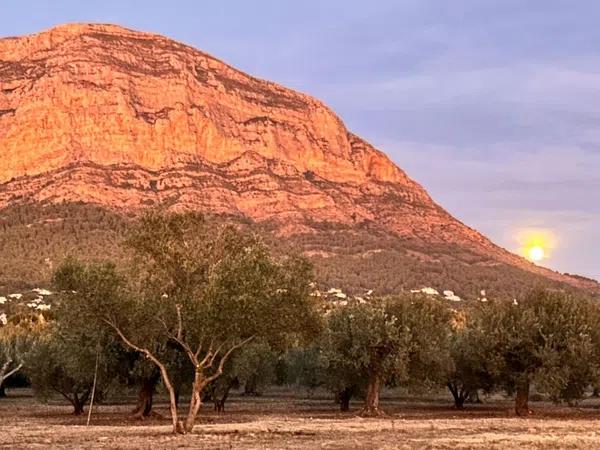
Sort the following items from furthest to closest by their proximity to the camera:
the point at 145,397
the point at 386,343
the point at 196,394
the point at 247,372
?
1. the point at 247,372
2. the point at 386,343
3. the point at 145,397
4. the point at 196,394

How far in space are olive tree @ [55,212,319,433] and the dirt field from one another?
3542 millimetres

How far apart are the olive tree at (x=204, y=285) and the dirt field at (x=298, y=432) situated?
354 centimetres

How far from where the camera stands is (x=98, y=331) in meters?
49.4

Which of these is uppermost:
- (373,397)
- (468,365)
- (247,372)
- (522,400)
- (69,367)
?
(468,365)

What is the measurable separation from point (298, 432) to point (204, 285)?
329 inches

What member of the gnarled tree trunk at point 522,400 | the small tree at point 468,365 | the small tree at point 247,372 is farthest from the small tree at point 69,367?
the gnarled tree trunk at point 522,400

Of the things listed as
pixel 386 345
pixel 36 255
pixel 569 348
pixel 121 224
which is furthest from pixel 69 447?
pixel 121 224

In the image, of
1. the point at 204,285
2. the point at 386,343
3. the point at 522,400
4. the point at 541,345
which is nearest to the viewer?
the point at 204,285

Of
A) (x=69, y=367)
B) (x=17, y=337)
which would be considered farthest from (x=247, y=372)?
(x=17, y=337)

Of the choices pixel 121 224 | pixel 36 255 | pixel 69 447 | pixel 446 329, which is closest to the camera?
pixel 69 447

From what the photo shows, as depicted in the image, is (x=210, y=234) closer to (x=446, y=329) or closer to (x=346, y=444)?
(x=346, y=444)

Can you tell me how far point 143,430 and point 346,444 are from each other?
38.4 feet

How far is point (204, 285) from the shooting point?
3622cm

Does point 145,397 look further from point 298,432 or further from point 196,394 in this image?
point 196,394
